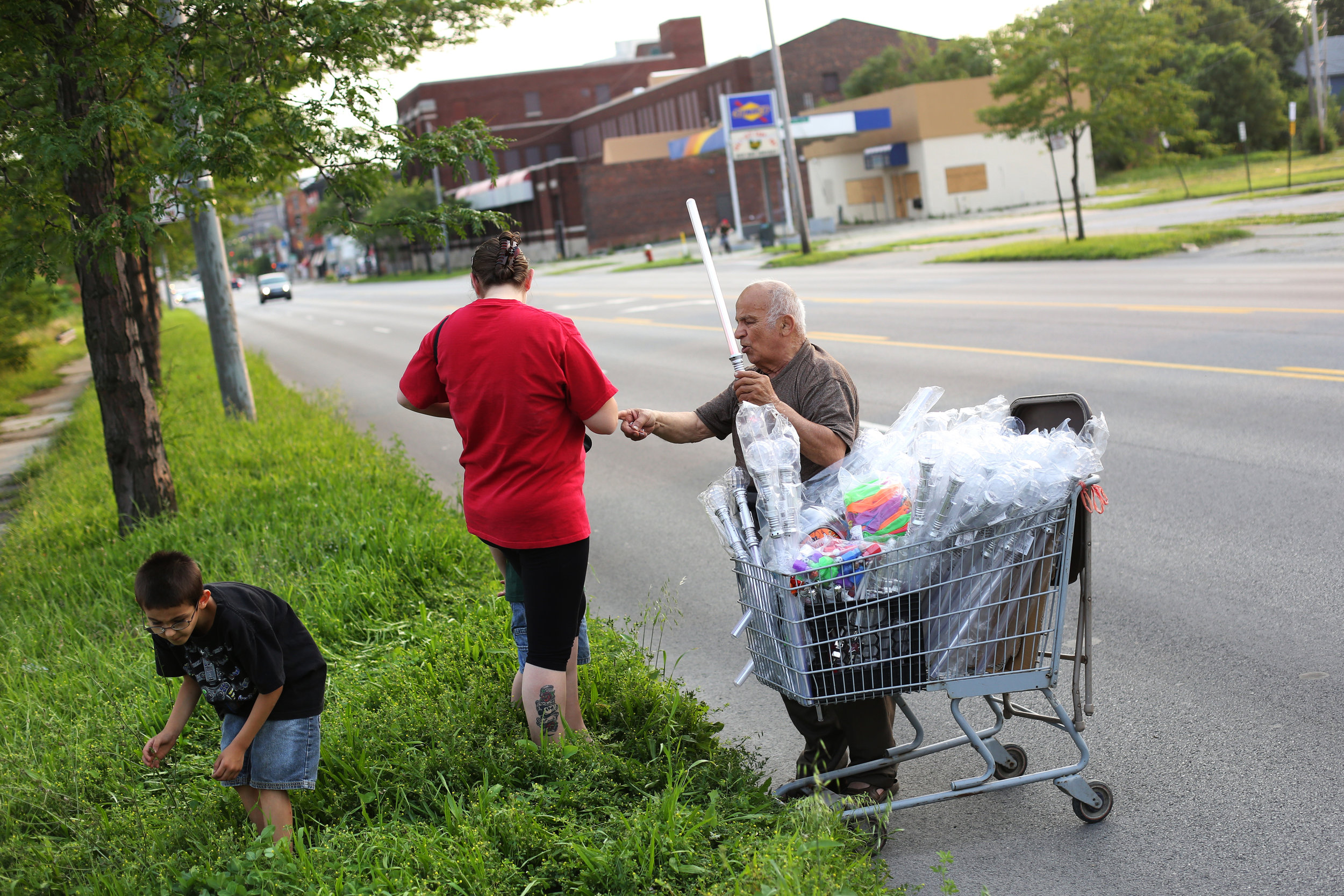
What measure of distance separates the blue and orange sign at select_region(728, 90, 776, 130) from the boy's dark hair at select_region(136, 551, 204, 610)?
4533cm

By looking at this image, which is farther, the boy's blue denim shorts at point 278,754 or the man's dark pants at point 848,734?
the man's dark pants at point 848,734

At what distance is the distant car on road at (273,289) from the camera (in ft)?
226

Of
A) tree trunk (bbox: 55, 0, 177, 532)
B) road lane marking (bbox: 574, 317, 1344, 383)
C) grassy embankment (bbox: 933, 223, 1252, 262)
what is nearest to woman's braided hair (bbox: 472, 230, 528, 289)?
tree trunk (bbox: 55, 0, 177, 532)

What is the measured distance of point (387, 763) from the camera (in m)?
4.02

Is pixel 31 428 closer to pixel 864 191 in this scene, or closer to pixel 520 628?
pixel 520 628

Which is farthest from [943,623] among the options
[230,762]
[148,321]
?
[148,321]

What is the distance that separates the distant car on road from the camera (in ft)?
226

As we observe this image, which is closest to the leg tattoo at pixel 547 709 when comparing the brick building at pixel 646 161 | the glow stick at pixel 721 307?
the glow stick at pixel 721 307

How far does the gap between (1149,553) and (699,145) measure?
52.0 meters

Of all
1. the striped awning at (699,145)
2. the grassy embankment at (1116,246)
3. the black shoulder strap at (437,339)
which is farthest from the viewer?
the striped awning at (699,145)

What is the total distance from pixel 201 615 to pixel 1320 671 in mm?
4171

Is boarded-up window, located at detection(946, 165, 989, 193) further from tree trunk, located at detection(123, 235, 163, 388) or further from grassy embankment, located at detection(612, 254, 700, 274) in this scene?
tree trunk, located at detection(123, 235, 163, 388)

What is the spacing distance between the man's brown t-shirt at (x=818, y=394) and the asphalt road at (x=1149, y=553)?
4.39 feet

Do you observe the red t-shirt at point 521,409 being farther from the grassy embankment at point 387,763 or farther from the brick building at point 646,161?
the brick building at point 646,161
